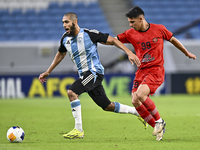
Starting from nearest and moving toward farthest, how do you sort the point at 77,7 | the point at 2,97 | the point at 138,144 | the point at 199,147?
the point at 199,147
the point at 138,144
the point at 2,97
the point at 77,7

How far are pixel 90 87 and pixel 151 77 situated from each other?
3.10 feet

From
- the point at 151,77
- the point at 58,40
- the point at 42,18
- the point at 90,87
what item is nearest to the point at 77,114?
the point at 90,87

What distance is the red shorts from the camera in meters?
5.73

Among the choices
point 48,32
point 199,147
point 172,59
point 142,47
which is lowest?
point 199,147

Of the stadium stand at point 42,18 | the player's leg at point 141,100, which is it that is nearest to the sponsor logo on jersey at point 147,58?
the player's leg at point 141,100

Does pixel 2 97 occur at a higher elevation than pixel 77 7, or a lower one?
lower

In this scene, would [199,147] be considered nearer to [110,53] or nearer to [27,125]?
[27,125]

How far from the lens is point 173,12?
78.4 feet

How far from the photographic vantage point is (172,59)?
2052 centimetres

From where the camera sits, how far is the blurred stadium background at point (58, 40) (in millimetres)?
17703

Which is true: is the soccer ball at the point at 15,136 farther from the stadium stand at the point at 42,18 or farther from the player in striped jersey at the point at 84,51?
the stadium stand at the point at 42,18

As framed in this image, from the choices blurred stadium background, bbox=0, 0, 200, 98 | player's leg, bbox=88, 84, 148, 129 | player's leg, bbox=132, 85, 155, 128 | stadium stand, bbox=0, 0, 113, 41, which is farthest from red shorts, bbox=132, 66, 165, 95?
stadium stand, bbox=0, 0, 113, 41

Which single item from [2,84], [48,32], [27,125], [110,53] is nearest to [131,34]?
[27,125]

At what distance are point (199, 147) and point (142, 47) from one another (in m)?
1.78
